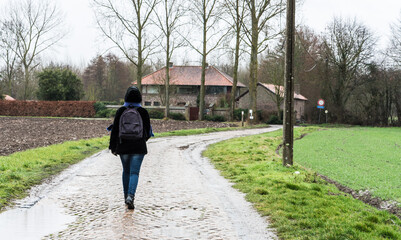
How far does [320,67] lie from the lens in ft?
187

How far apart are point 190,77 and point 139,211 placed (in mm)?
62490

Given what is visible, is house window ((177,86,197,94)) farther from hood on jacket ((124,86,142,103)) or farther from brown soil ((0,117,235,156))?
hood on jacket ((124,86,142,103))

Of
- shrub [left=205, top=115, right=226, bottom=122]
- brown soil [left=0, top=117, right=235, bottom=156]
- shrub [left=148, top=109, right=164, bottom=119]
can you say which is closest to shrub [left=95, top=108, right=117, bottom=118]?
shrub [left=148, top=109, right=164, bottom=119]

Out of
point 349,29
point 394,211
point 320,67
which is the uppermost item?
point 349,29

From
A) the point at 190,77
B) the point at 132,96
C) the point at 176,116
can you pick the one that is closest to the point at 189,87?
the point at 190,77

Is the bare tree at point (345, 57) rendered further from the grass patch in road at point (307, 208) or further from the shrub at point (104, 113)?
the grass patch in road at point (307, 208)

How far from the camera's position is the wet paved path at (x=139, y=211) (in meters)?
5.76

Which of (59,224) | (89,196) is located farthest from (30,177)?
(59,224)

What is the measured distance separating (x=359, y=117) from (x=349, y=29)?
1185cm

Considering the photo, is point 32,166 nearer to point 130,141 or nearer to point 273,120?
point 130,141

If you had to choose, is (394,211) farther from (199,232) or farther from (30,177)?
(30,177)

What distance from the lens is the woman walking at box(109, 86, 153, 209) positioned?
7.01 metres

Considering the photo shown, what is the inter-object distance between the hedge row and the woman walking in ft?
163

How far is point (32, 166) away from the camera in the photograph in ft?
39.3
